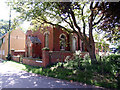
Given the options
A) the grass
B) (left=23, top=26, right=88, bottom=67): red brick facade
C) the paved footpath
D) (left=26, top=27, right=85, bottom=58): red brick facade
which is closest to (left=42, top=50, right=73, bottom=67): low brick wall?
(left=23, top=26, right=88, bottom=67): red brick facade

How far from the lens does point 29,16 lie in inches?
395

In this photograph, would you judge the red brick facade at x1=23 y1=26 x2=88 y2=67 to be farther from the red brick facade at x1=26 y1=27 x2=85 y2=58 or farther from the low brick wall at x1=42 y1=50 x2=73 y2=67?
the low brick wall at x1=42 y1=50 x2=73 y2=67

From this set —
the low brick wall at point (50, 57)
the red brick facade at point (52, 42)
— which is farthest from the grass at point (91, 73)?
the red brick facade at point (52, 42)

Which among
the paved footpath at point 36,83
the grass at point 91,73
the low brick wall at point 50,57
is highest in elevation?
the low brick wall at point 50,57

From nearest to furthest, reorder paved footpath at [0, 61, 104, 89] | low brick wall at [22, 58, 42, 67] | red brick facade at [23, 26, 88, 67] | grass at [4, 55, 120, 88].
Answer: paved footpath at [0, 61, 104, 89] → grass at [4, 55, 120, 88] → low brick wall at [22, 58, 42, 67] → red brick facade at [23, 26, 88, 67]

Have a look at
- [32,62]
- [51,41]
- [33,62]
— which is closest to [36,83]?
[33,62]

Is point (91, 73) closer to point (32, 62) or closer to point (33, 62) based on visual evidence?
point (33, 62)

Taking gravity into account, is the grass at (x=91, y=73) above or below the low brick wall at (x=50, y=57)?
below

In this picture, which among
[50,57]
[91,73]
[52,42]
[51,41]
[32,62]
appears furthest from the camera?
[51,41]

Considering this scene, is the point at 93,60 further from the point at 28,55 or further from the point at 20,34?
the point at 20,34

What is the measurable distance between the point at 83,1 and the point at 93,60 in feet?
19.7

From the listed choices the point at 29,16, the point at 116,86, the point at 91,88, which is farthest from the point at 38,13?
the point at 116,86

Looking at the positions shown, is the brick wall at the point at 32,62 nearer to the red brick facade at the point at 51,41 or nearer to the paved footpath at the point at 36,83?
the red brick facade at the point at 51,41

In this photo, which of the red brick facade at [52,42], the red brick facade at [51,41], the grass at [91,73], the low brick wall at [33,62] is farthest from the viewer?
the red brick facade at [51,41]
